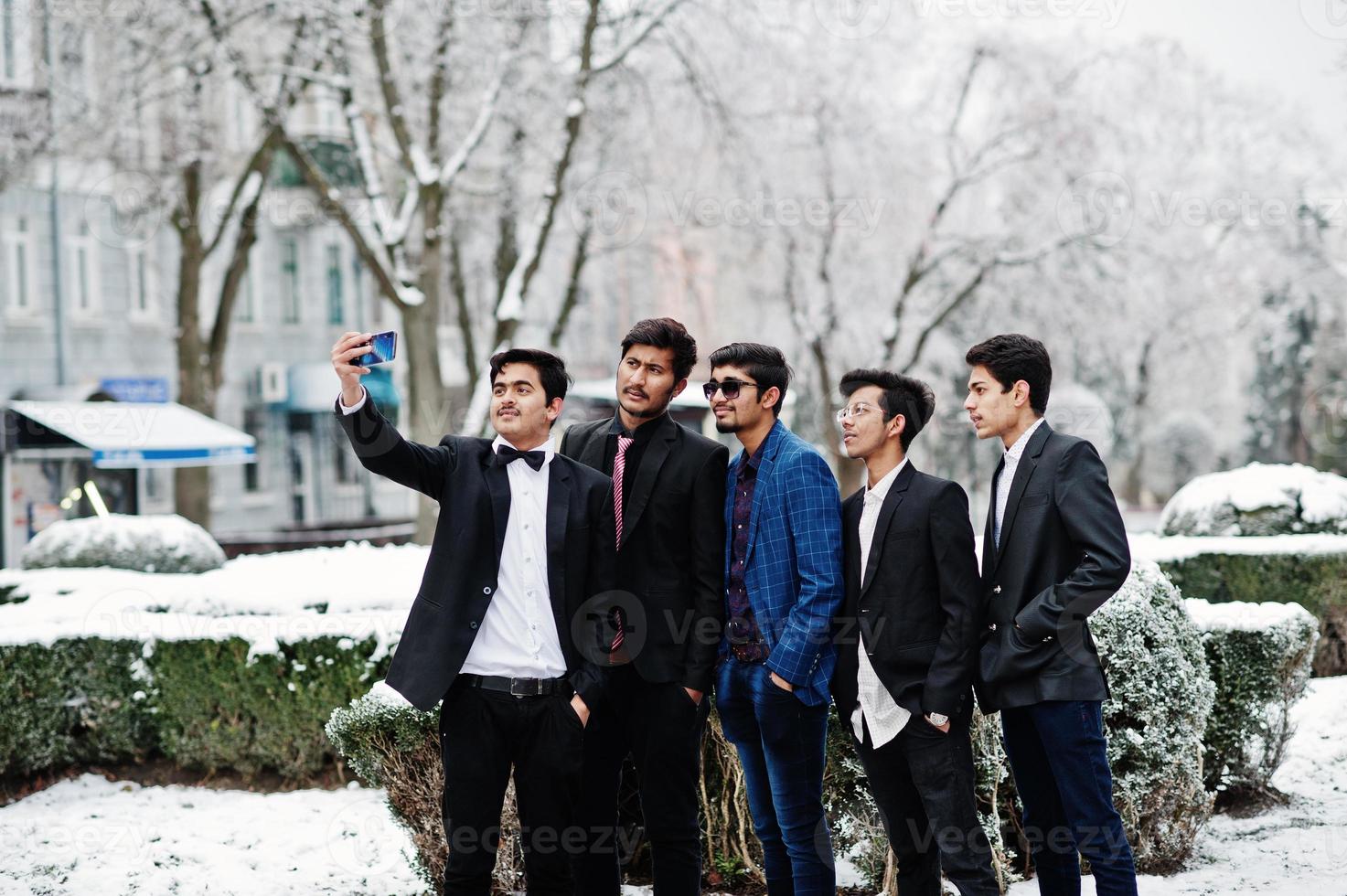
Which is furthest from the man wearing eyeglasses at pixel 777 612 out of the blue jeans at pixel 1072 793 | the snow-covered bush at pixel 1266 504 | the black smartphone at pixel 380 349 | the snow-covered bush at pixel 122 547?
the snow-covered bush at pixel 1266 504

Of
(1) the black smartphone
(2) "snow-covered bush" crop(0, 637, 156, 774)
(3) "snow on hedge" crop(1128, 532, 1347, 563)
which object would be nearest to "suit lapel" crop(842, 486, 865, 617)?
(1) the black smartphone

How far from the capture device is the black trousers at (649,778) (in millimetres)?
4246

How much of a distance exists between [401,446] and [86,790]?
458 cm

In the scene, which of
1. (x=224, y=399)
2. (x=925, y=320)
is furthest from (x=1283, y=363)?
(x=224, y=399)

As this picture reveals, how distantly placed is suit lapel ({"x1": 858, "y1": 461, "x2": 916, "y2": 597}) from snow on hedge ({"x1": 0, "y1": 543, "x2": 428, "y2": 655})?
3.59 metres

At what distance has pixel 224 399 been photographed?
1035 inches

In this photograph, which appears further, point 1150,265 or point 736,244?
point 1150,265

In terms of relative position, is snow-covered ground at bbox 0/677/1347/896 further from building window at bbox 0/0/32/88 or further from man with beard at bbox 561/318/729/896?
building window at bbox 0/0/32/88

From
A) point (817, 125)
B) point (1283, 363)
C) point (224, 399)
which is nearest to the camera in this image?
point (817, 125)

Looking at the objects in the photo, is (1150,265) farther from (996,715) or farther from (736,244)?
(996,715)

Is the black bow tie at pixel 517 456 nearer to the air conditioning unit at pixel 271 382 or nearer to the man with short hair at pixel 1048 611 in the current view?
the man with short hair at pixel 1048 611

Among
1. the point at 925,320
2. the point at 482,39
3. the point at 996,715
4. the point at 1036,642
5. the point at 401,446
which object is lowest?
the point at 996,715

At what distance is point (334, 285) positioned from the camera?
30.0 m

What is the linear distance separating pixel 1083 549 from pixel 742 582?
3.72 feet
